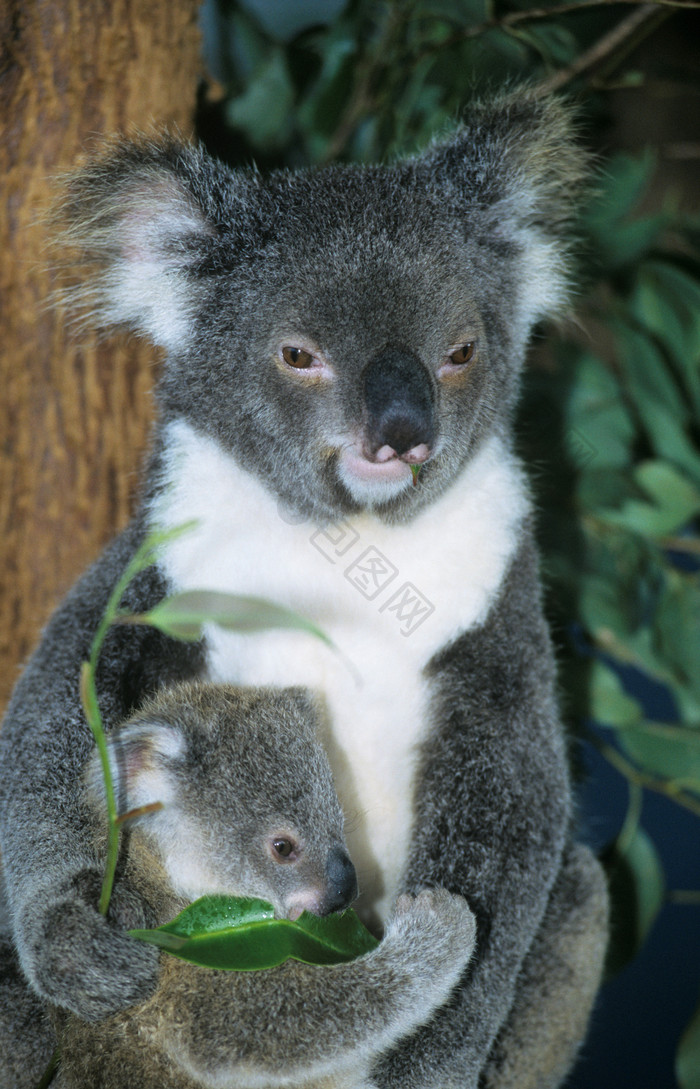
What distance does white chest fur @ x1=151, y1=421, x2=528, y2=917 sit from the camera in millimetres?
1915

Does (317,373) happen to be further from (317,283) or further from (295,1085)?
(295,1085)

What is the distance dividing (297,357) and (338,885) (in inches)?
35.3

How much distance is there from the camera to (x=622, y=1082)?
338 centimetres

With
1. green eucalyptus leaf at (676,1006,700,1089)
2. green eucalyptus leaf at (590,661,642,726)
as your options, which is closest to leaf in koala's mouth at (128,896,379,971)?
green eucalyptus leaf at (676,1006,700,1089)

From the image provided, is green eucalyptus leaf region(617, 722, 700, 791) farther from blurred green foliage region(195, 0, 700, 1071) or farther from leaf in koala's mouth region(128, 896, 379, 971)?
leaf in koala's mouth region(128, 896, 379, 971)

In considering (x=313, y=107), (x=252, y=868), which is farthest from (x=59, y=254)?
(x=252, y=868)

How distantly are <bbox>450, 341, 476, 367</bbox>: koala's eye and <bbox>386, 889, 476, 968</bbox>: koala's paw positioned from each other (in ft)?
3.06

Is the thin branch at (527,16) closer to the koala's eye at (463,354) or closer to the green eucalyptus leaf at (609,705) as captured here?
the koala's eye at (463,354)

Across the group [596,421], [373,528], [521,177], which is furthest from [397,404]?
[596,421]

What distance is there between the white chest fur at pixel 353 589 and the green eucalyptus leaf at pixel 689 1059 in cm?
104

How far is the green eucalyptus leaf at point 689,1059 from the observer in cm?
241

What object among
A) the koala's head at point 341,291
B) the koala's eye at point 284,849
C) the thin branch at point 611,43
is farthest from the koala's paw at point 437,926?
the thin branch at point 611,43

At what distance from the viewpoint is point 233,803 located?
1688 millimetres

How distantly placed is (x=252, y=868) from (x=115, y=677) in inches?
17.9
